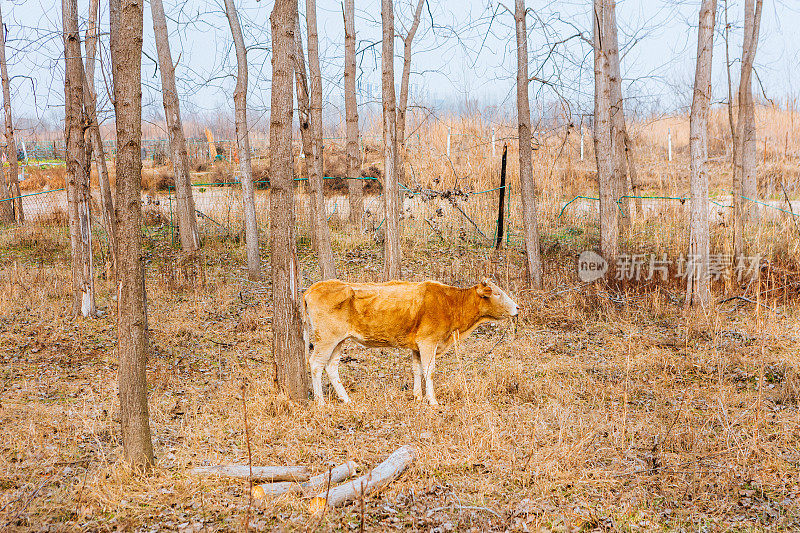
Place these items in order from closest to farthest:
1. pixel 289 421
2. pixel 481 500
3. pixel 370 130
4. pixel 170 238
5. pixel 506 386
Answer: pixel 481 500 → pixel 289 421 → pixel 506 386 → pixel 170 238 → pixel 370 130

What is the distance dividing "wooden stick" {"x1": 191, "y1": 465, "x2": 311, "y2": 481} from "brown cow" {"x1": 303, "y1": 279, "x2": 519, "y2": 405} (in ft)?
5.94

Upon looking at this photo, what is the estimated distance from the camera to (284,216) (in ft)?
22.7

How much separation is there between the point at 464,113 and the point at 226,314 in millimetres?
17367

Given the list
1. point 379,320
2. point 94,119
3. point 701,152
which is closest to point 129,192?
point 379,320

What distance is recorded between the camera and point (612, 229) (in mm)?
12906

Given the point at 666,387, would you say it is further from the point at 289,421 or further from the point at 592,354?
the point at 289,421

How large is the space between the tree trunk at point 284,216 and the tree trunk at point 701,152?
23.3ft

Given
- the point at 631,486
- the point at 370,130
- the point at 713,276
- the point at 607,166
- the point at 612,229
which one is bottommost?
the point at 631,486

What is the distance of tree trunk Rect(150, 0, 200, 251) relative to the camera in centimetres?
1332

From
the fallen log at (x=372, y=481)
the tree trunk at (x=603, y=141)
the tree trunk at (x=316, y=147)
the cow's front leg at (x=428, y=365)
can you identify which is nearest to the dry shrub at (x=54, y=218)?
the tree trunk at (x=316, y=147)

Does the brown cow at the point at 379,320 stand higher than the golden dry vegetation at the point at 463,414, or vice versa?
the brown cow at the point at 379,320

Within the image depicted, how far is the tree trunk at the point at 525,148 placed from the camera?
1184 centimetres

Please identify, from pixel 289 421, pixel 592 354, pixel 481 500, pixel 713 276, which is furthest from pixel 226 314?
pixel 713 276

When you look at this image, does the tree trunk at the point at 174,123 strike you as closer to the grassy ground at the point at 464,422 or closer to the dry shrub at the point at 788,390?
the grassy ground at the point at 464,422
